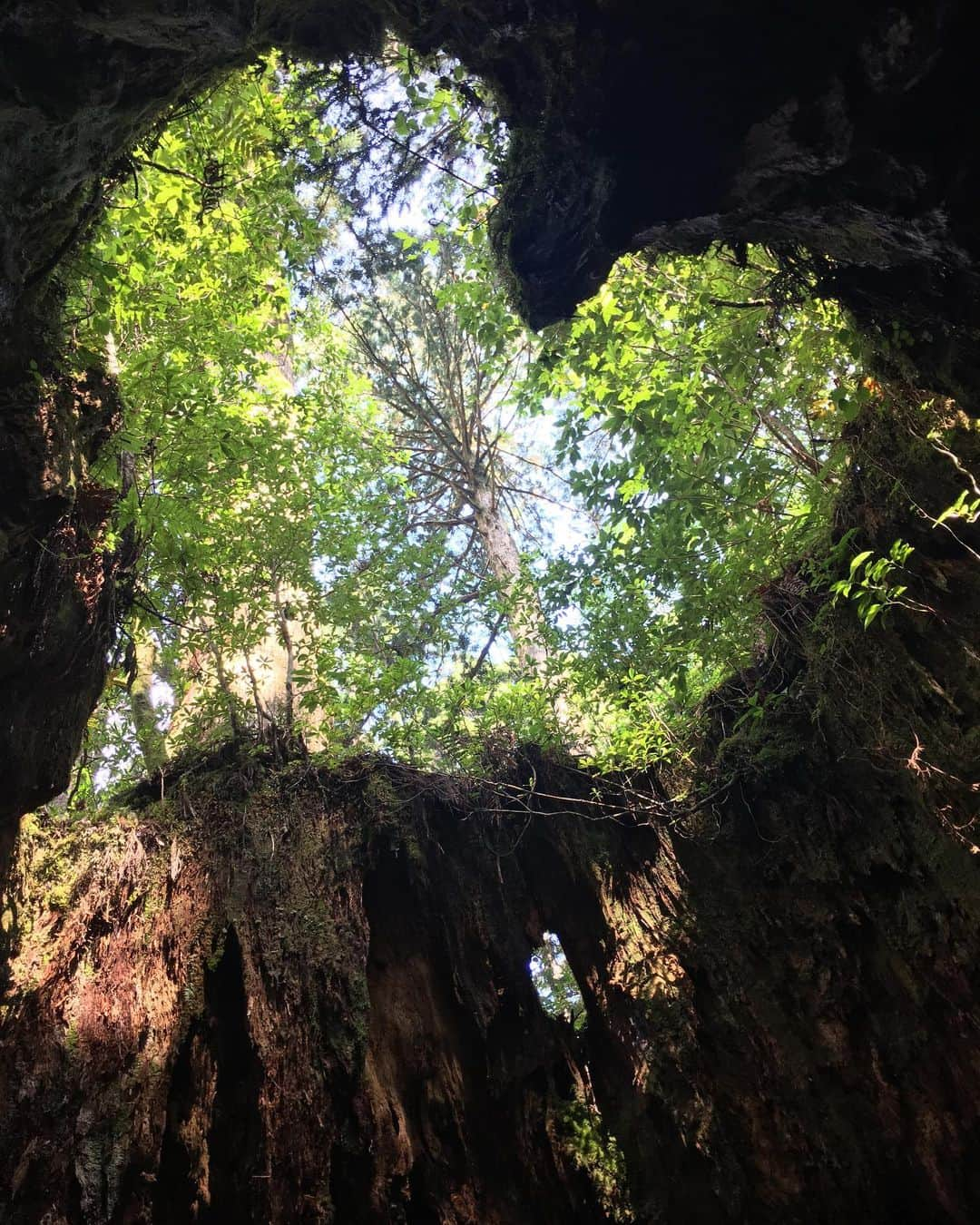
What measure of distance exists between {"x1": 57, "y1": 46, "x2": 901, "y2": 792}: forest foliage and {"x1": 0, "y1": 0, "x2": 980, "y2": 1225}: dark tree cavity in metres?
0.38

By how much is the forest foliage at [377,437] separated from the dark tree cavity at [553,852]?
380 mm

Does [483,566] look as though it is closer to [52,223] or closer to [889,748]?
[889,748]

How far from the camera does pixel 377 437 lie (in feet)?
27.6

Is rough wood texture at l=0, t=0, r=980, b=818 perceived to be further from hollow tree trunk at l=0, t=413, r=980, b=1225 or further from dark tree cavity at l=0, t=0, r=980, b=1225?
hollow tree trunk at l=0, t=413, r=980, b=1225

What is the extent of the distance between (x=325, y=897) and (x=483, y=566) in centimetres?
776

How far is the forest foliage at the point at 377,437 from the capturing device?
4.72m

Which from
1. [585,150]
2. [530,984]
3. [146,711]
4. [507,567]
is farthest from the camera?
[507,567]

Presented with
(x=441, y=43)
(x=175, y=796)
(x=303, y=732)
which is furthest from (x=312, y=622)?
(x=441, y=43)

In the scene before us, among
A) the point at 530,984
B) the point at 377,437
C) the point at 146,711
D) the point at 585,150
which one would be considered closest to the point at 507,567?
the point at 377,437

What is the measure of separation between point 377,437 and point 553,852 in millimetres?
5035

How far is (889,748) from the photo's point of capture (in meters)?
4.82

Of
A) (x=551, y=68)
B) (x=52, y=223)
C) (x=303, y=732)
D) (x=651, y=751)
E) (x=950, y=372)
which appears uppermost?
(x=551, y=68)

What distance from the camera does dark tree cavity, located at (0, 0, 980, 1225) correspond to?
3555 millimetres

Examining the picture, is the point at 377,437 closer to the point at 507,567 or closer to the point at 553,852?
the point at 507,567
